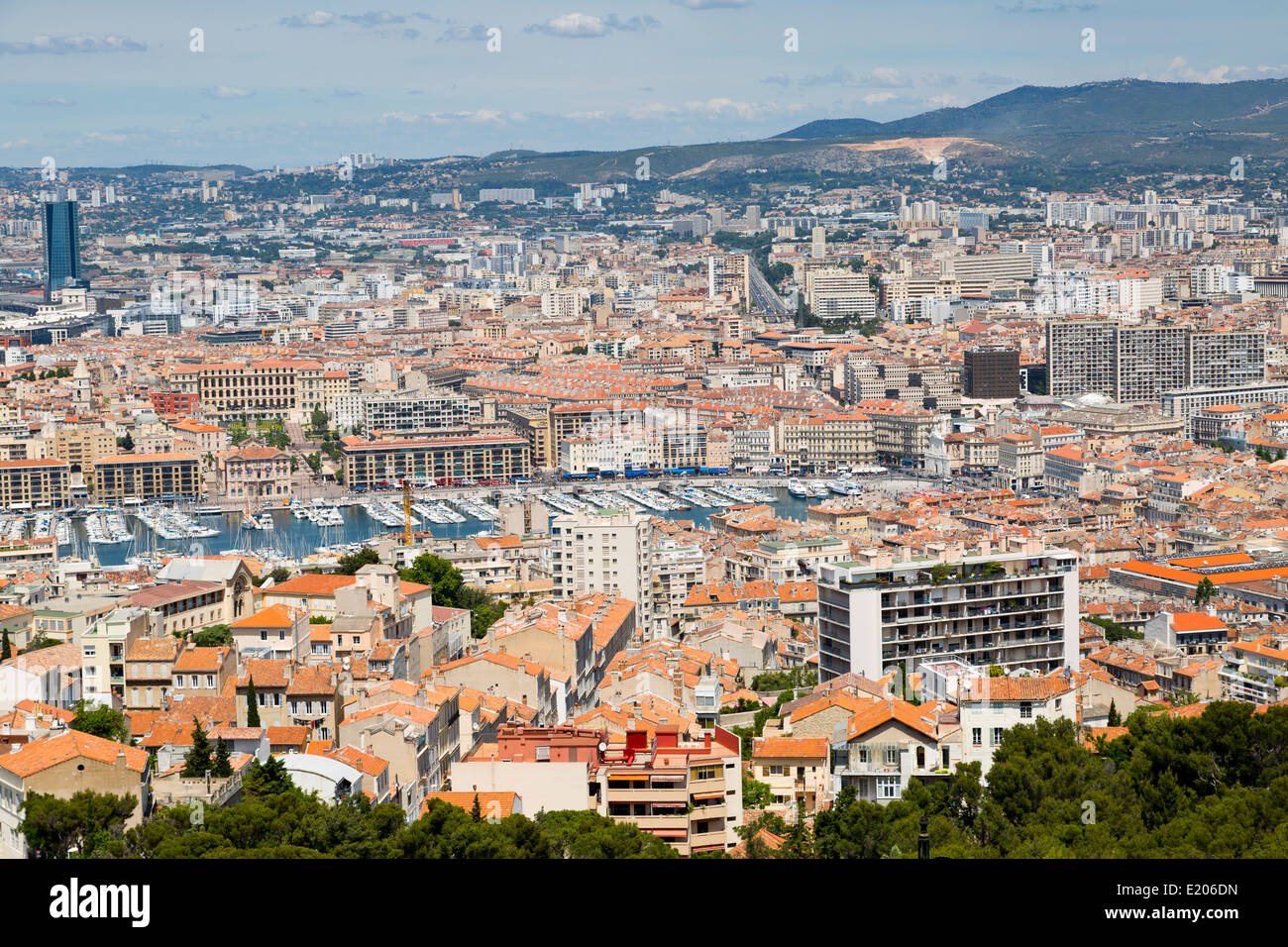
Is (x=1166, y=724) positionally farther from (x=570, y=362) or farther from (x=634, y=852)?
(x=570, y=362)

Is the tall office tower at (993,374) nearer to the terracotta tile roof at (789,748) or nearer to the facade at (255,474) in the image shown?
the facade at (255,474)

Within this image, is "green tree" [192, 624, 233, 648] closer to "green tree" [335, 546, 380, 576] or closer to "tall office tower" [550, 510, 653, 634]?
"green tree" [335, 546, 380, 576]

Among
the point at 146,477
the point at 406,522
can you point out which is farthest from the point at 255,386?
the point at 406,522

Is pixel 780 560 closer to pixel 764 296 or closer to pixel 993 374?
pixel 993 374

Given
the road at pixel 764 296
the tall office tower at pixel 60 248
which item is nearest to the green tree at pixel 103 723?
the tall office tower at pixel 60 248

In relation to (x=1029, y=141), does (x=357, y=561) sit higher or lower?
lower
